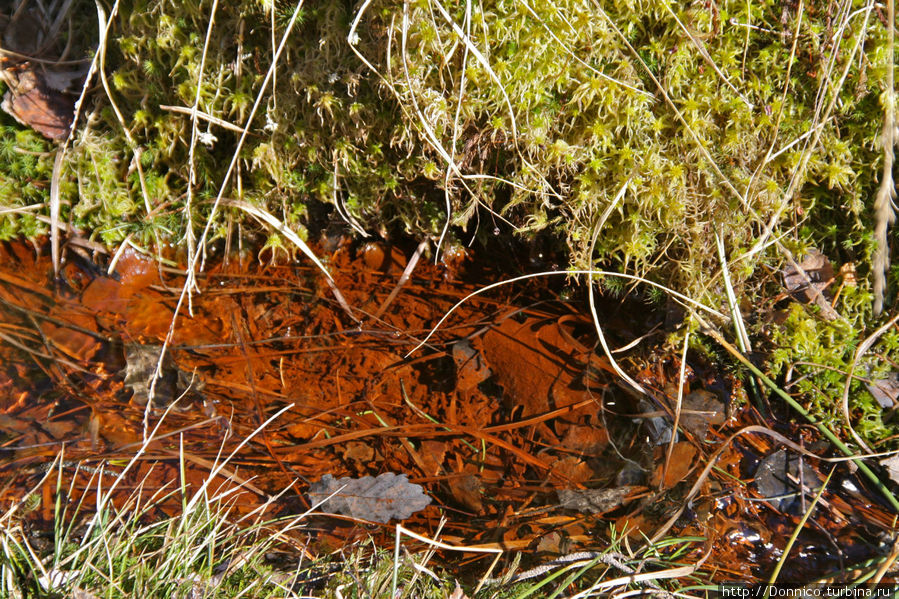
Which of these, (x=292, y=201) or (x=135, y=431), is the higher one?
(x=292, y=201)

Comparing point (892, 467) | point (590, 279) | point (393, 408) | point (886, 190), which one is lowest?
point (393, 408)

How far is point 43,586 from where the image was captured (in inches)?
49.8

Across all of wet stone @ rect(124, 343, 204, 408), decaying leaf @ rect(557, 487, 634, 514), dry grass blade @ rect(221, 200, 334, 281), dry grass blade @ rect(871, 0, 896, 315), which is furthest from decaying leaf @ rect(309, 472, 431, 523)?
dry grass blade @ rect(871, 0, 896, 315)

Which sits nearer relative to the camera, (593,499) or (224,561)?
(224,561)

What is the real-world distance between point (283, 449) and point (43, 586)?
638 mm

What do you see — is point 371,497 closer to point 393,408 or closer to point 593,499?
point 393,408

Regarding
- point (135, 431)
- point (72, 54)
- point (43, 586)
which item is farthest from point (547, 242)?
point (72, 54)

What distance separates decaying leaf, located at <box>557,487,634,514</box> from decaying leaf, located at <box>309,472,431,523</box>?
1.29 feet

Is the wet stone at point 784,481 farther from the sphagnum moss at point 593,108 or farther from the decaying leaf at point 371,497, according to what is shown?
the decaying leaf at point 371,497

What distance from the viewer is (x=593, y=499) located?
1620 mm

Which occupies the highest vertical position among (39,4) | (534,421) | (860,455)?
(39,4)

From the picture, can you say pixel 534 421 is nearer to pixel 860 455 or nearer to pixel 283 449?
pixel 283 449

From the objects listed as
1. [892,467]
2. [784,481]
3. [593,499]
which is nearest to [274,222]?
[593,499]

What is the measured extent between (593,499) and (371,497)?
2.05ft
